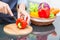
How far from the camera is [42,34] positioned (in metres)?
0.91

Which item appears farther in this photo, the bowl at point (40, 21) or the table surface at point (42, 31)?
the bowl at point (40, 21)

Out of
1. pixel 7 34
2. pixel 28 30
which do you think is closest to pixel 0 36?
pixel 7 34

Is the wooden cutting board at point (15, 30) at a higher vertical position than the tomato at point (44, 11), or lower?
lower

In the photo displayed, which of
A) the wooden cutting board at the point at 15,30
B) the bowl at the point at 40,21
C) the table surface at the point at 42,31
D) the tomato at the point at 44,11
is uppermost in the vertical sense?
the tomato at the point at 44,11

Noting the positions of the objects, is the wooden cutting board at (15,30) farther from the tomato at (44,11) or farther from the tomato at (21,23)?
the tomato at (44,11)

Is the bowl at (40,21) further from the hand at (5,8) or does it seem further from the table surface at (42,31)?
the hand at (5,8)

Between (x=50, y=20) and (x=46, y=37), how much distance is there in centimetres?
19

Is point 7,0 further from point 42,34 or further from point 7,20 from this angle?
point 42,34

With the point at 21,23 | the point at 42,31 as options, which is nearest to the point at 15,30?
the point at 21,23

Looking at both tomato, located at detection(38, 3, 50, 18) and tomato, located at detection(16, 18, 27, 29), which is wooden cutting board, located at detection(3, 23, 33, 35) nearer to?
tomato, located at detection(16, 18, 27, 29)

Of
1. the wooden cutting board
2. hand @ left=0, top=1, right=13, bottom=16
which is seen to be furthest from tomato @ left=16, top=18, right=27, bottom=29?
hand @ left=0, top=1, right=13, bottom=16

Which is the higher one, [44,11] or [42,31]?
[44,11]

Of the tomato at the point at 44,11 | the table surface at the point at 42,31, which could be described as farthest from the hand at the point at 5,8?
the tomato at the point at 44,11

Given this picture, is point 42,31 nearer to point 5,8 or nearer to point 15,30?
point 15,30
